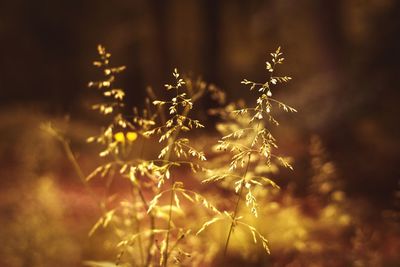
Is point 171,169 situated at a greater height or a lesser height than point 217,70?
lesser

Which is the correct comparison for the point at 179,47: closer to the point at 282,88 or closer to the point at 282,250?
the point at 282,88

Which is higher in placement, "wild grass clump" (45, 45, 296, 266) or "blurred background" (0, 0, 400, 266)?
"blurred background" (0, 0, 400, 266)

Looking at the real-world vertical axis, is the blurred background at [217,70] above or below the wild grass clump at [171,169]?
above

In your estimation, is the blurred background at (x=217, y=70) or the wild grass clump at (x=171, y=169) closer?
the wild grass clump at (x=171, y=169)

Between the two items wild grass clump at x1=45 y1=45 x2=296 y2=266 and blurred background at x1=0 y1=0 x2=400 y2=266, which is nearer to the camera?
wild grass clump at x1=45 y1=45 x2=296 y2=266

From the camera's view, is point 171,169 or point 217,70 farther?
point 217,70

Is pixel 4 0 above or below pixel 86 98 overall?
above

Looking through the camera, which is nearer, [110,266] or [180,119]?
[180,119]

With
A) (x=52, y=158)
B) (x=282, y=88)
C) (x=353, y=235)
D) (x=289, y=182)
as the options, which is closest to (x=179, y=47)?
(x=282, y=88)
